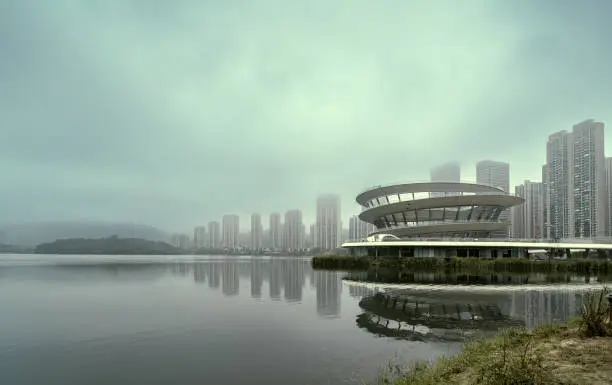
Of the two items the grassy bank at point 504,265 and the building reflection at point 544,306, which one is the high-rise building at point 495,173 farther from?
the building reflection at point 544,306

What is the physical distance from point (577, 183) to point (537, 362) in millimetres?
89278

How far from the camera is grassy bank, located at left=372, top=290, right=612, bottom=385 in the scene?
7027mm

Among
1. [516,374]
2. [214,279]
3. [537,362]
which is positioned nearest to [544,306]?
[537,362]

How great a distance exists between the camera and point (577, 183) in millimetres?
82375

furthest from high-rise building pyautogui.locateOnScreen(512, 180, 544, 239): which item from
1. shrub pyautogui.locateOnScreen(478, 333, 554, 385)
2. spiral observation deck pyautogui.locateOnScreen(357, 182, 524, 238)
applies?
shrub pyautogui.locateOnScreen(478, 333, 554, 385)

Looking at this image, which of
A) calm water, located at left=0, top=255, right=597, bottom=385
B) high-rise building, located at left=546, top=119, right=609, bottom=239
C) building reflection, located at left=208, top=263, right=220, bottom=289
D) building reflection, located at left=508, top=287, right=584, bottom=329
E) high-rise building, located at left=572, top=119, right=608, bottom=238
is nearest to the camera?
calm water, located at left=0, top=255, right=597, bottom=385

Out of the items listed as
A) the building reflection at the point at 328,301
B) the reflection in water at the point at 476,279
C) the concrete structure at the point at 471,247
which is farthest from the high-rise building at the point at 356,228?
the building reflection at the point at 328,301

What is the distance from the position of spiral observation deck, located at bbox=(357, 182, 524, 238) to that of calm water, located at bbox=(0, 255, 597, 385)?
118 feet

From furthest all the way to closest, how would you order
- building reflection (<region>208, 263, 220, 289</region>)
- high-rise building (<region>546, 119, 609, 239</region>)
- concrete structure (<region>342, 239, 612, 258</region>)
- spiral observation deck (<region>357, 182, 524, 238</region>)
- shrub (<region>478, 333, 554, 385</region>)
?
high-rise building (<region>546, 119, 609, 239</region>) → spiral observation deck (<region>357, 182, 524, 238</region>) → concrete structure (<region>342, 239, 612, 258</region>) → building reflection (<region>208, 263, 220, 289</region>) → shrub (<region>478, 333, 554, 385</region>)

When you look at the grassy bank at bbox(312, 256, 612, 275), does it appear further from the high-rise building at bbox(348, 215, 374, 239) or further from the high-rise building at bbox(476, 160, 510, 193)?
the high-rise building at bbox(348, 215, 374, 239)

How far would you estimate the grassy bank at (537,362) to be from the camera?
7027 millimetres

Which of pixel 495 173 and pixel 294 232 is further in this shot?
pixel 294 232

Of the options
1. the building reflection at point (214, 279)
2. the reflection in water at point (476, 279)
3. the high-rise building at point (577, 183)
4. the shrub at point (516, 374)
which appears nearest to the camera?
the shrub at point (516, 374)

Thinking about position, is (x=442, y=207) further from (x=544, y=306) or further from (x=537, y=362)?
(x=537, y=362)
